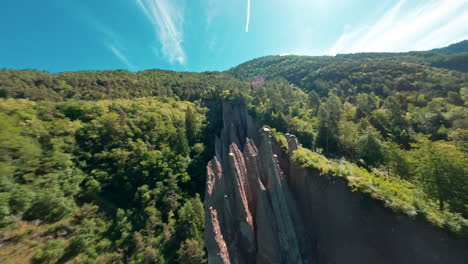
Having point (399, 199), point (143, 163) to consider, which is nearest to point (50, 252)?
point (143, 163)

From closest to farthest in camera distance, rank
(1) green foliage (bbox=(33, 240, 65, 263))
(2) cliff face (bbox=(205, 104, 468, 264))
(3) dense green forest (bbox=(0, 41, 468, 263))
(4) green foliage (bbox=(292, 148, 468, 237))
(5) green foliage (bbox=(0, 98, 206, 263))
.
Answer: (4) green foliage (bbox=(292, 148, 468, 237)), (2) cliff face (bbox=(205, 104, 468, 264)), (1) green foliage (bbox=(33, 240, 65, 263)), (3) dense green forest (bbox=(0, 41, 468, 263)), (5) green foliage (bbox=(0, 98, 206, 263))

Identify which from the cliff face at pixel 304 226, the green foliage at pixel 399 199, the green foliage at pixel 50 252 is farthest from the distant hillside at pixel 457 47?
the green foliage at pixel 50 252

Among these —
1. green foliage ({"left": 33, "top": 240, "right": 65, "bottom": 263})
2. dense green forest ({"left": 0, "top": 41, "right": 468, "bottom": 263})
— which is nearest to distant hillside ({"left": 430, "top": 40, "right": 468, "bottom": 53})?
dense green forest ({"left": 0, "top": 41, "right": 468, "bottom": 263})

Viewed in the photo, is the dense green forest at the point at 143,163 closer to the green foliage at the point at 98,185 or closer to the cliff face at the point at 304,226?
the green foliage at the point at 98,185

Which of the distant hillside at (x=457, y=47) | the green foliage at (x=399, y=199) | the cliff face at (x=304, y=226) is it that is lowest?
the cliff face at (x=304, y=226)

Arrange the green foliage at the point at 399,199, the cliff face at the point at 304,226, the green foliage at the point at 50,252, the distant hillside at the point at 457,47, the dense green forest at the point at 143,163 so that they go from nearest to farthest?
1. the green foliage at the point at 399,199
2. the cliff face at the point at 304,226
3. the green foliage at the point at 50,252
4. the dense green forest at the point at 143,163
5. the distant hillside at the point at 457,47

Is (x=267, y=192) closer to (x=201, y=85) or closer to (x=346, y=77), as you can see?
(x=201, y=85)

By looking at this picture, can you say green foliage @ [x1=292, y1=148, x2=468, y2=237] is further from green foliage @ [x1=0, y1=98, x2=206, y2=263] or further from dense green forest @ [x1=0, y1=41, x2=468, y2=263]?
green foliage @ [x1=0, y1=98, x2=206, y2=263]
